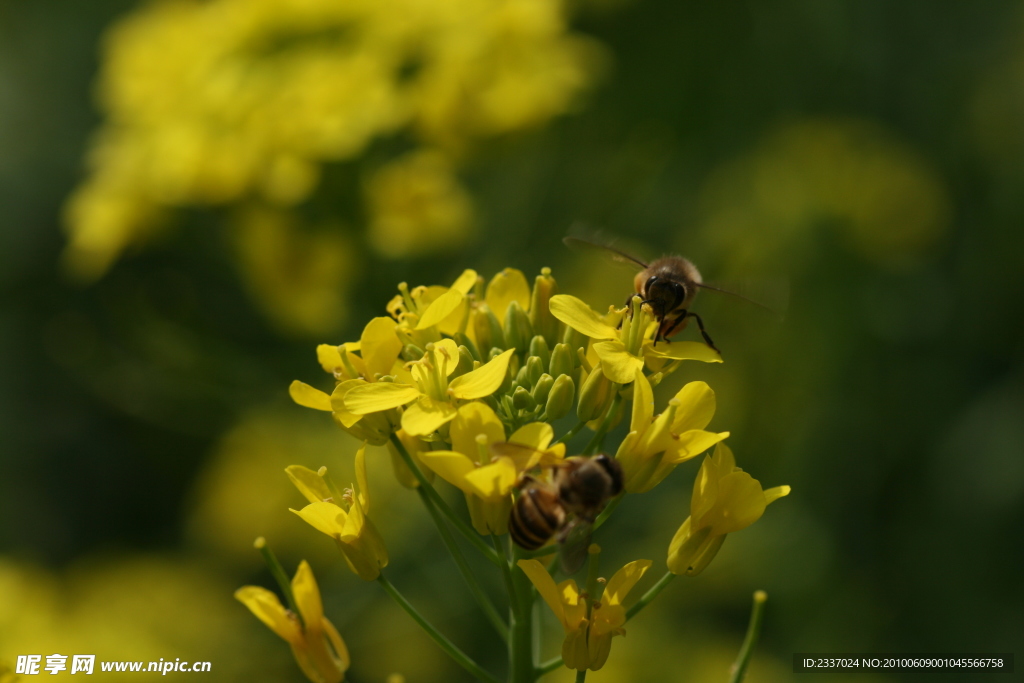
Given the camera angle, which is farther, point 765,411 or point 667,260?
point 765,411

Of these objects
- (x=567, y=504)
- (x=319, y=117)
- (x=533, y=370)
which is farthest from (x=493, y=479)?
(x=319, y=117)

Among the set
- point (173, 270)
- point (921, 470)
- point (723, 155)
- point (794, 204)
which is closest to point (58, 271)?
point (173, 270)

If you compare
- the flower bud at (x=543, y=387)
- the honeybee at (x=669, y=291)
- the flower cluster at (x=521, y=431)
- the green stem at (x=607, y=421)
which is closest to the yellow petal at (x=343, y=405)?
the flower cluster at (x=521, y=431)

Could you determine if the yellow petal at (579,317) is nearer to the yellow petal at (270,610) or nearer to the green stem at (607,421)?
the green stem at (607,421)

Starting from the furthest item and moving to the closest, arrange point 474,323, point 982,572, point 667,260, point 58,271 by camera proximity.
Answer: point 58,271 → point 982,572 → point 667,260 → point 474,323

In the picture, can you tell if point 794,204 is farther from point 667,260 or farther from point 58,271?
point 58,271

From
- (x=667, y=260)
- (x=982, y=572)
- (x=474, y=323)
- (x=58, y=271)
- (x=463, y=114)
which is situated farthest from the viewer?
(x=58, y=271)

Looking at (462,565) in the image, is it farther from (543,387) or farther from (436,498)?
(543,387)
